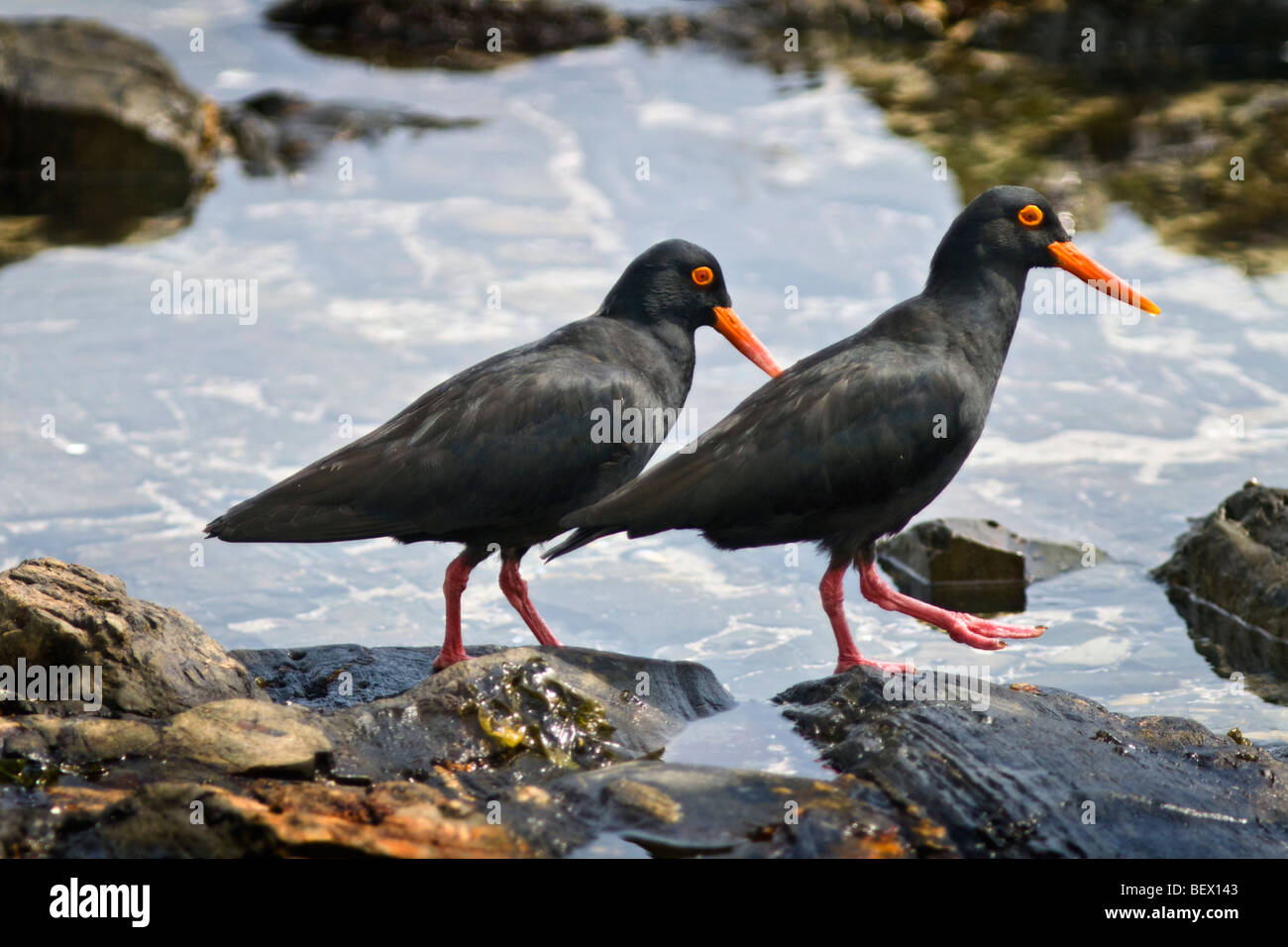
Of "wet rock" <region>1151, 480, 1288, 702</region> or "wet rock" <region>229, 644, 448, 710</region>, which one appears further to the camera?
"wet rock" <region>1151, 480, 1288, 702</region>

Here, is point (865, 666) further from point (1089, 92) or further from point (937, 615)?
point (1089, 92)

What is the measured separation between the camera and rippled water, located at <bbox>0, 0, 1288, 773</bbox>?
9203mm

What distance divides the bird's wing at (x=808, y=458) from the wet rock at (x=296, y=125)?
1224cm

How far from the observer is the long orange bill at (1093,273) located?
298 inches

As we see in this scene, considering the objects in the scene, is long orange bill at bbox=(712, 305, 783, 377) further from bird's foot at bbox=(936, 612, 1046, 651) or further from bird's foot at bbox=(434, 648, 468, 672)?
bird's foot at bbox=(434, 648, 468, 672)

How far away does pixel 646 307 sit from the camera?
771 centimetres

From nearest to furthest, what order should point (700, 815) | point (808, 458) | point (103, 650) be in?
point (700, 815) < point (103, 650) < point (808, 458)

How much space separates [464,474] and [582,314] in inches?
267

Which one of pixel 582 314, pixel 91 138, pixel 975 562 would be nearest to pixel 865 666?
pixel 975 562

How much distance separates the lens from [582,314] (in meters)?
13.5

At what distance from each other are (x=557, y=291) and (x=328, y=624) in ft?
18.9

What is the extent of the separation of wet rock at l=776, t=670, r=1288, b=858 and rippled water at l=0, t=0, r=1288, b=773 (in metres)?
0.41

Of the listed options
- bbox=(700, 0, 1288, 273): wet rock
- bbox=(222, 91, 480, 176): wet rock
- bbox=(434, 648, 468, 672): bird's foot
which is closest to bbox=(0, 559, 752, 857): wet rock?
bbox=(434, 648, 468, 672): bird's foot
